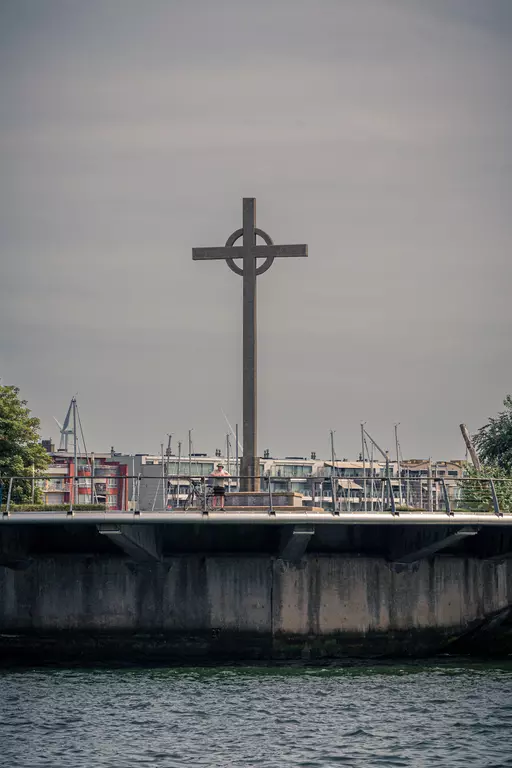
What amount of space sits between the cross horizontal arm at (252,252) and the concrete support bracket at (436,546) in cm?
1038

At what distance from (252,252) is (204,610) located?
38.8 feet

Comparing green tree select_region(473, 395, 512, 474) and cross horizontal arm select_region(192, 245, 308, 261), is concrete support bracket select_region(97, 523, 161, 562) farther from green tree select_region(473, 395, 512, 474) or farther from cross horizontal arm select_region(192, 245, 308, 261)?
green tree select_region(473, 395, 512, 474)

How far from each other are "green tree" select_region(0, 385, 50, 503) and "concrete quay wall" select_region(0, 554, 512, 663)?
2615 cm

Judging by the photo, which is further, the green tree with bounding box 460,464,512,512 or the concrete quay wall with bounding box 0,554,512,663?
the green tree with bounding box 460,464,512,512

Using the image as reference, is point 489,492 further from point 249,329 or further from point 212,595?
point 212,595

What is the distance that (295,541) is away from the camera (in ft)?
109

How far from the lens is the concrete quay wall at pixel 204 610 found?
34.8 metres

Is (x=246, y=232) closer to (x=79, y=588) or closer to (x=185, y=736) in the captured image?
(x=79, y=588)

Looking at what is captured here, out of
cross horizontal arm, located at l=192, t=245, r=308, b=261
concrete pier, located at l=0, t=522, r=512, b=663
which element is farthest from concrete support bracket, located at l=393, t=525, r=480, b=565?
cross horizontal arm, located at l=192, t=245, r=308, b=261

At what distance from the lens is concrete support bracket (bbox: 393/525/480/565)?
33.6 meters

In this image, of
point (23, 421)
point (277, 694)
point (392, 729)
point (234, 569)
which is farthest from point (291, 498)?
point (23, 421)

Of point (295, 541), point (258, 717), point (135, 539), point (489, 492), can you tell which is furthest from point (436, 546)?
point (489, 492)

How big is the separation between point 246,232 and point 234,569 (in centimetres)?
1123

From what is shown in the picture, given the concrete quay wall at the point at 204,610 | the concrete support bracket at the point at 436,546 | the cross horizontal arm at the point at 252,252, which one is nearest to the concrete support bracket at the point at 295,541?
the concrete quay wall at the point at 204,610
